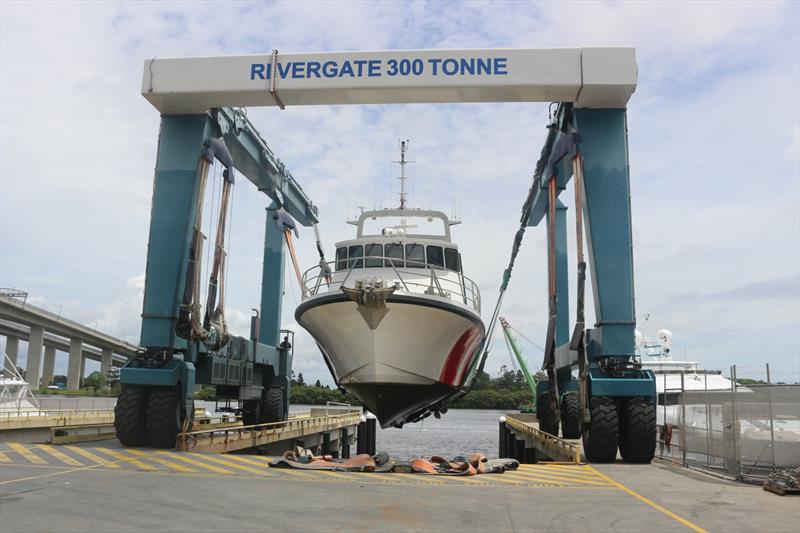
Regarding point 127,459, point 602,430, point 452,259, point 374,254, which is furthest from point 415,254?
point 127,459

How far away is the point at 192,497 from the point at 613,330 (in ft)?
30.1

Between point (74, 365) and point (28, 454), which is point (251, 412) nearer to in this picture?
point (28, 454)

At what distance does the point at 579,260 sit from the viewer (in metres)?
14.1

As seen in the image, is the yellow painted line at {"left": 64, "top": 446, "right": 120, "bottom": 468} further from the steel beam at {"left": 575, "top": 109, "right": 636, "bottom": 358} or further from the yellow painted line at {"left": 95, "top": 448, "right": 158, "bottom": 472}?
the steel beam at {"left": 575, "top": 109, "right": 636, "bottom": 358}

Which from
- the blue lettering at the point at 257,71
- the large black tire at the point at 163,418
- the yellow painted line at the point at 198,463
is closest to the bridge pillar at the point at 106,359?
the large black tire at the point at 163,418

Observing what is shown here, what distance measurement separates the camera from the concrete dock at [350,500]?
→ 6.48m

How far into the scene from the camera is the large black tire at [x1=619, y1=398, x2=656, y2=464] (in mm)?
12750

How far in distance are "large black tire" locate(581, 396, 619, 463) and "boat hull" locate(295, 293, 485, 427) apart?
150 inches

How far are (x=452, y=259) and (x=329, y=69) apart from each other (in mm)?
6368

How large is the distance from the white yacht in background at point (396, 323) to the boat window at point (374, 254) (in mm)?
28

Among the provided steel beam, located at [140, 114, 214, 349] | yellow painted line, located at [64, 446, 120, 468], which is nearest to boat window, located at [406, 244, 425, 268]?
steel beam, located at [140, 114, 214, 349]

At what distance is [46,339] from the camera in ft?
204

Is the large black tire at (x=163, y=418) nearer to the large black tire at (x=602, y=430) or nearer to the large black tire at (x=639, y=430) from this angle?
the large black tire at (x=602, y=430)

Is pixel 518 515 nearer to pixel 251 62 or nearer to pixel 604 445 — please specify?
pixel 604 445
